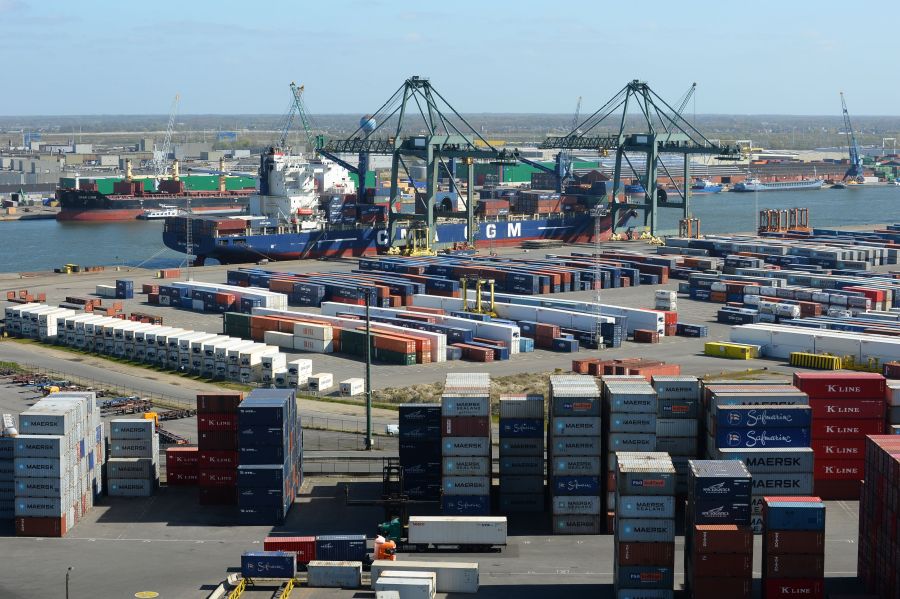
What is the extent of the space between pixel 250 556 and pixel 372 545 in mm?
3515

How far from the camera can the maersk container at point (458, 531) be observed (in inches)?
1228

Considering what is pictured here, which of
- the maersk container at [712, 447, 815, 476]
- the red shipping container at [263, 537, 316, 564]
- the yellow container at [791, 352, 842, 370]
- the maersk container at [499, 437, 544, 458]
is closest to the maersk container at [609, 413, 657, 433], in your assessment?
the maersk container at [712, 447, 815, 476]

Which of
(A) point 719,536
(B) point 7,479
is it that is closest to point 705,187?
(B) point 7,479

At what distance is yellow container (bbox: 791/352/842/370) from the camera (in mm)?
55719

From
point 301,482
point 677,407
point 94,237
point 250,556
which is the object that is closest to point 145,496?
point 301,482

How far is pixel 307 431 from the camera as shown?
43.3m

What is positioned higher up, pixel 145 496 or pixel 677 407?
pixel 677 407

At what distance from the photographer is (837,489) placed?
115ft

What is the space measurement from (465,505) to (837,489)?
10.2 meters

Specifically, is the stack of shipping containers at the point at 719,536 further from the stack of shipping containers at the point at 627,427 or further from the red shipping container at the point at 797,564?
the stack of shipping containers at the point at 627,427

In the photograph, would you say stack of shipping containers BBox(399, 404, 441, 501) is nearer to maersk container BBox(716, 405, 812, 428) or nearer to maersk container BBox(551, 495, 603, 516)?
maersk container BBox(551, 495, 603, 516)

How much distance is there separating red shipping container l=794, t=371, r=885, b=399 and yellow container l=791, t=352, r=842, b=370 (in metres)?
21.4

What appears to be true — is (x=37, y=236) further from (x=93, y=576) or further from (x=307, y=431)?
(x=93, y=576)

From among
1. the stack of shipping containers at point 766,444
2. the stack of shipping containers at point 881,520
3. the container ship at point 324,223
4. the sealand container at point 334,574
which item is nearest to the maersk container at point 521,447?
the stack of shipping containers at point 766,444
